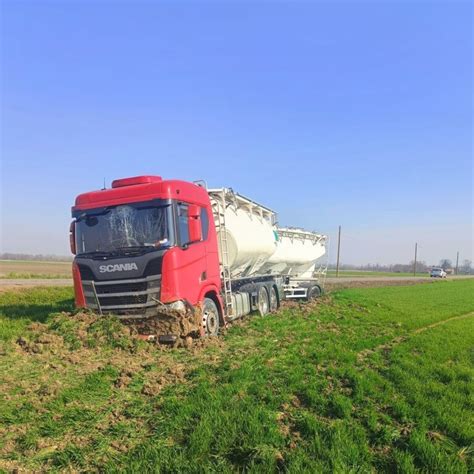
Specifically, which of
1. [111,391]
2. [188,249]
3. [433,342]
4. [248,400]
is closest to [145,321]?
[188,249]

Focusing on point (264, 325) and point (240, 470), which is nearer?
point (240, 470)

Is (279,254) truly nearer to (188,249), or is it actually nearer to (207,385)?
(188,249)

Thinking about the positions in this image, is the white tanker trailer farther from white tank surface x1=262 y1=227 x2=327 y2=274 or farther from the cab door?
the cab door

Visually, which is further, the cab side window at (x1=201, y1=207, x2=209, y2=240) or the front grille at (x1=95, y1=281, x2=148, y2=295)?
the cab side window at (x1=201, y1=207, x2=209, y2=240)

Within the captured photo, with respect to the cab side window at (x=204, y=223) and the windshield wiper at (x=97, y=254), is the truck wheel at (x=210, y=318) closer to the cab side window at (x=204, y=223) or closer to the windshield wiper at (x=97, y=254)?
the cab side window at (x=204, y=223)

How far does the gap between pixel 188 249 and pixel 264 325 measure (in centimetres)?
400

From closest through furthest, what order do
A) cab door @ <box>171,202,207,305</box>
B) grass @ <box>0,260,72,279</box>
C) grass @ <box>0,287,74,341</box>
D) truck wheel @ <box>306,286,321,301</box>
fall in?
cab door @ <box>171,202,207,305</box>, grass @ <box>0,287,74,341</box>, truck wheel @ <box>306,286,321,301</box>, grass @ <box>0,260,72,279</box>

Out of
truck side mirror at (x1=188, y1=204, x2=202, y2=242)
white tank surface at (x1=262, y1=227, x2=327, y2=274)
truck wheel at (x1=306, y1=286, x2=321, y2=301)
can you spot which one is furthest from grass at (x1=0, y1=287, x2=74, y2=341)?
truck wheel at (x1=306, y1=286, x2=321, y2=301)

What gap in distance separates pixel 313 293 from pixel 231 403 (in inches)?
649

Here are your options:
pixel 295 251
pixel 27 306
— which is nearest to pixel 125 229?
pixel 27 306

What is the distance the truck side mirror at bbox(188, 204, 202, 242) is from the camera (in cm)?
906

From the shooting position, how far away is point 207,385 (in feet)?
19.4

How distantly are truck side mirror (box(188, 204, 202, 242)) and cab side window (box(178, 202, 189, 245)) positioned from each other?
3.8 inches

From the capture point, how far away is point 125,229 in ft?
28.9
